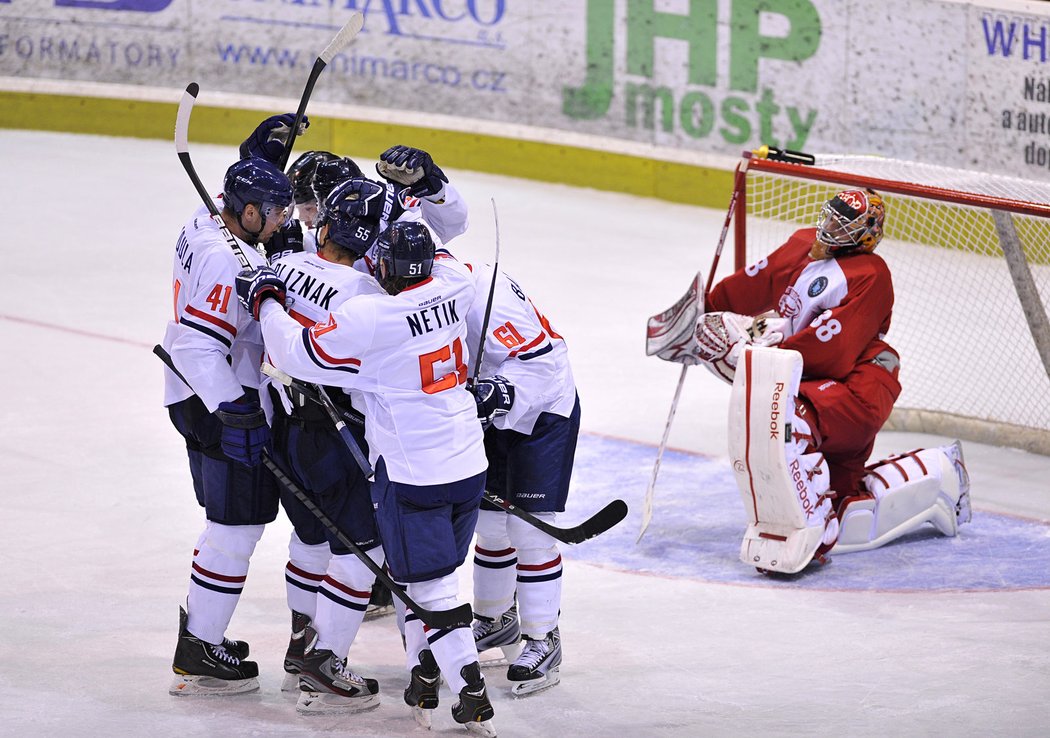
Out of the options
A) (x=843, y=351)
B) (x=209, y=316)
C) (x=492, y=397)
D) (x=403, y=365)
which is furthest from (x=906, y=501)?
(x=209, y=316)

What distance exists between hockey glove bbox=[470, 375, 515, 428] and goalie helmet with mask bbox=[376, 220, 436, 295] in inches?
14.6

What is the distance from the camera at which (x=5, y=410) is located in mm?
6930

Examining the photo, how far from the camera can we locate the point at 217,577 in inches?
172

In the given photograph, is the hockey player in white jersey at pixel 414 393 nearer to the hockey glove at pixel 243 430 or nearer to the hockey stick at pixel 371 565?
the hockey stick at pixel 371 565

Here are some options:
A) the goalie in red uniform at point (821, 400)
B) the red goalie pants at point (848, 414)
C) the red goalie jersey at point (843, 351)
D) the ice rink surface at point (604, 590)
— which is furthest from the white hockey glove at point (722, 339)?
the ice rink surface at point (604, 590)

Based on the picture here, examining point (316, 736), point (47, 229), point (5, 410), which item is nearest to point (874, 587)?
point (316, 736)

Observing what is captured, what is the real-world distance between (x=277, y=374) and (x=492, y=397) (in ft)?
1.71

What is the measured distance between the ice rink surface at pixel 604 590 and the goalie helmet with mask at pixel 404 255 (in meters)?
1.09

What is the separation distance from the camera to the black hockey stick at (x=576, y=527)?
4.48 metres

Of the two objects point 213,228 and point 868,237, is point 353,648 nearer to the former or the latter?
point 213,228

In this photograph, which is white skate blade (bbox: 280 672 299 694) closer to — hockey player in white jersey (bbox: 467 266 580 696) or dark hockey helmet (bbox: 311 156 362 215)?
hockey player in white jersey (bbox: 467 266 580 696)

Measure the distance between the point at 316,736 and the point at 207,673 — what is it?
0.39 m

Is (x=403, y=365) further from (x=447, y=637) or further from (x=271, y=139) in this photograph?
(x=271, y=139)

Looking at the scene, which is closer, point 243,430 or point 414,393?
point 414,393
